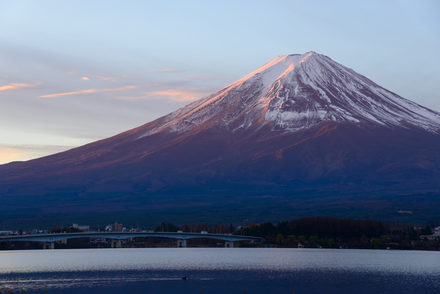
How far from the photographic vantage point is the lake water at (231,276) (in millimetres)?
68938

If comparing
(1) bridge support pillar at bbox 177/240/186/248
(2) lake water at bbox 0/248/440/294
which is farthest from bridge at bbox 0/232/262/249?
(2) lake water at bbox 0/248/440/294

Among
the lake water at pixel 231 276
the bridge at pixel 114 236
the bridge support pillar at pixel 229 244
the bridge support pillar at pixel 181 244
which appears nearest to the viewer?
the lake water at pixel 231 276

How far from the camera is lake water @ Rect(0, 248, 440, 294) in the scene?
226 feet

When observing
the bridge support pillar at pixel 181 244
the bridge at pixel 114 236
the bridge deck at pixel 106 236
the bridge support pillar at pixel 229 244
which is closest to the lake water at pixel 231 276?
the bridge deck at pixel 106 236

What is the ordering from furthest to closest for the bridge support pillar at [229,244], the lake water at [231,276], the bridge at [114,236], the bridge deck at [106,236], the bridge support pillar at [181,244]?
the bridge support pillar at [229,244]
the bridge support pillar at [181,244]
the bridge at [114,236]
the bridge deck at [106,236]
the lake water at [231,276]

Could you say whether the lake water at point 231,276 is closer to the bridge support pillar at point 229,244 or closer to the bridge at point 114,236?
the bridge at point 114,236

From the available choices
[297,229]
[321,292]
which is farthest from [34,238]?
[321,292]

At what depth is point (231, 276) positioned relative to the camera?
266 ft

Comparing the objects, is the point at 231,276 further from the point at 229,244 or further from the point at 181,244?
the point at 181,244

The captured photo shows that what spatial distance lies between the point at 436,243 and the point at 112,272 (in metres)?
71.7

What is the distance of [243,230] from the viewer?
16312cm

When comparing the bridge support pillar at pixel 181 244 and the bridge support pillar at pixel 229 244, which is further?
the bridge support pillar at pixel 229 244

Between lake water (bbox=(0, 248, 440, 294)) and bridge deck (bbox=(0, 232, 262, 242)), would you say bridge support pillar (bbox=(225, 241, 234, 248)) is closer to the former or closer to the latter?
bridge deck (bbox=(0, 232, 262, 242))

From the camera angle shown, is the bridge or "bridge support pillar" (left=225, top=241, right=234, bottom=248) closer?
the bridge
